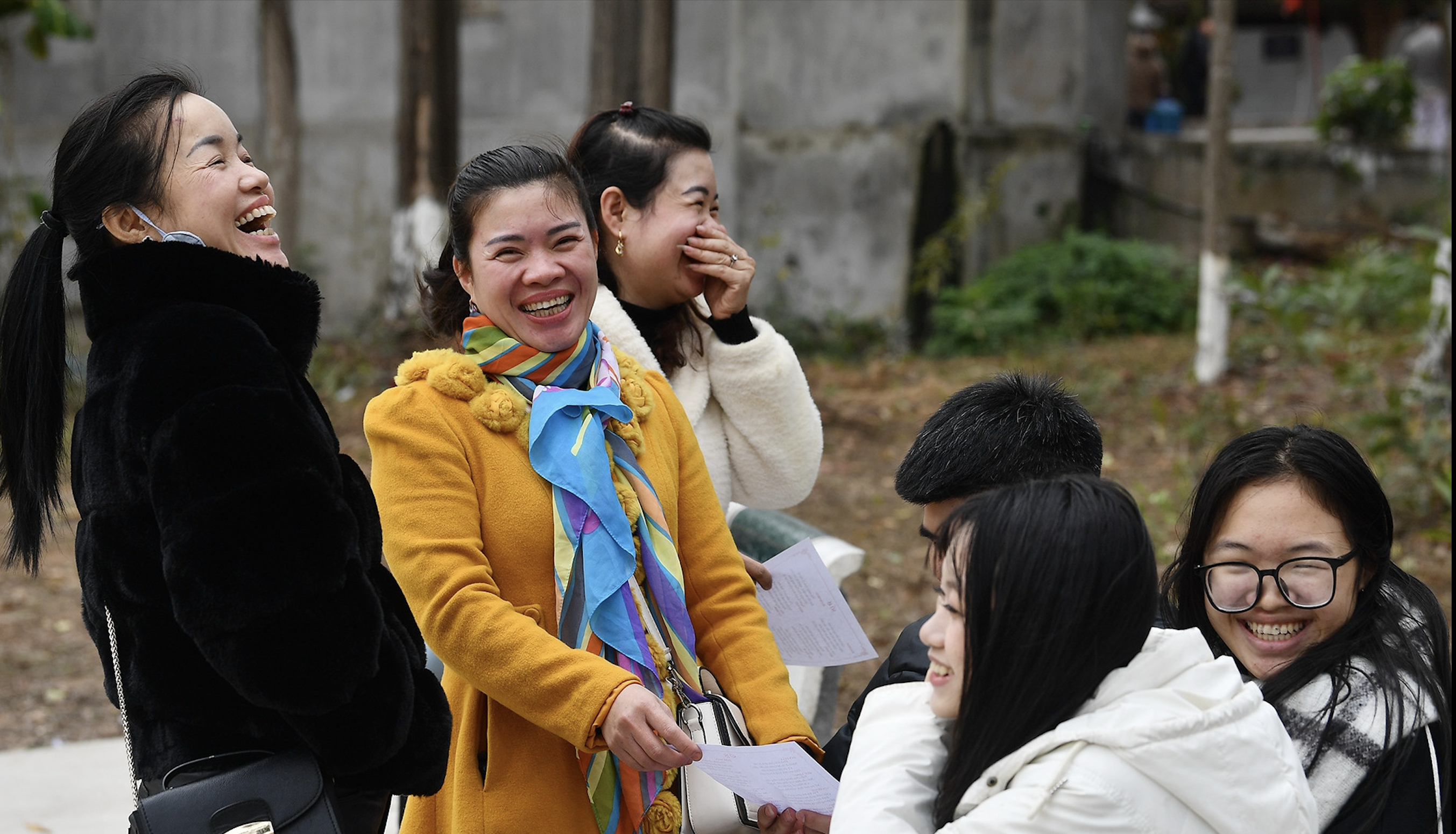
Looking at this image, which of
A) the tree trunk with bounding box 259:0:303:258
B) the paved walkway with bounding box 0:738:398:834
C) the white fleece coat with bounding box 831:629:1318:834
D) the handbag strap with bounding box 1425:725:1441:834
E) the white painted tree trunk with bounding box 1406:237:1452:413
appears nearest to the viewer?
the white fleece coat with bounding box 831:629:1318:834

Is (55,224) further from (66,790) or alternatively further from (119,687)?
(66,790)

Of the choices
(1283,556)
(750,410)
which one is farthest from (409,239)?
(1283,556)

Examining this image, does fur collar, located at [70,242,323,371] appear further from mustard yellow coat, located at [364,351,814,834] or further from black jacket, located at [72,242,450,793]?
mustard yellow coat, located at [364,351,814,834]

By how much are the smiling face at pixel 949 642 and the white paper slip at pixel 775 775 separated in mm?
347

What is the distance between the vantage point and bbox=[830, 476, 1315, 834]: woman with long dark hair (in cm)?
141

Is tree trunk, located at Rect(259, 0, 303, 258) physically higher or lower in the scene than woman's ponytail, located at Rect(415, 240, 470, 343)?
higher

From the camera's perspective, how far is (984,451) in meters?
1.94

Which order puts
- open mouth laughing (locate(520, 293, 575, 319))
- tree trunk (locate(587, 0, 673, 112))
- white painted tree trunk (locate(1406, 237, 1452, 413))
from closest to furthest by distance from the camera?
open mouth laughing (locate(520, 293, 575, 319)) < white painted tree trunk (locate(1406, 237, 1452, 413)) < tree trunk (locate(587, 0, 673, 112))

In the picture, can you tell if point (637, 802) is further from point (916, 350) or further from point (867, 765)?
point (916, 350)

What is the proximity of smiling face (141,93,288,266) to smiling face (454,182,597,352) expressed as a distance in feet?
1.03

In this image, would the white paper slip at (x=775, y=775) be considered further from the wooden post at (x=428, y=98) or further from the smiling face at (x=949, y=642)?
the wooden post at (x=428, y=98)

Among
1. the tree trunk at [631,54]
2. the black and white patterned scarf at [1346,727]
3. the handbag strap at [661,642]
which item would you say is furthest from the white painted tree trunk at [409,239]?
the black and white patterned scarf at [1346,727]

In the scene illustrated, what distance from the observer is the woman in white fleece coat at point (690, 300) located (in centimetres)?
247

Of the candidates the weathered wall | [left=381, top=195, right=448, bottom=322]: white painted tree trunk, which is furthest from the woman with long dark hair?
the weathered wall
